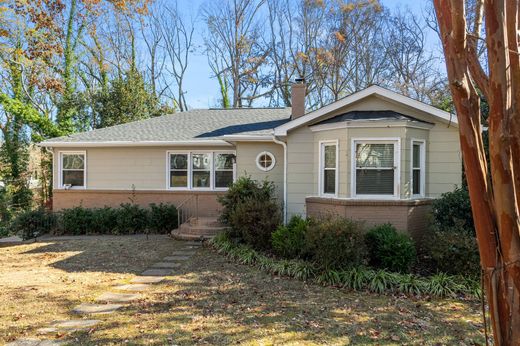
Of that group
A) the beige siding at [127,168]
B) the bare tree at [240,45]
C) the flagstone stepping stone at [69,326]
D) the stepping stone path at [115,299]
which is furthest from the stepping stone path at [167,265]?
the bare tree at [240,45]

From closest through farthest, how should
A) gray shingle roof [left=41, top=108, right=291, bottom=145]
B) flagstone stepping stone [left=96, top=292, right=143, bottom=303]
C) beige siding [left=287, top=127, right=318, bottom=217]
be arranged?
flagstone stepping stone [left=96, top=292, right=143, bottom=303] → beige siding [left=287, top=127, right=318, bottom=217] → gray shingle roof [left=41, top=108, right=291, bottom=145]

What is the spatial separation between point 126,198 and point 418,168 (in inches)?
390

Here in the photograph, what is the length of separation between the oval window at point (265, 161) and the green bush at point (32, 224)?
23.9 ft

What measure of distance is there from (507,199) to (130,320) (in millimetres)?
4752

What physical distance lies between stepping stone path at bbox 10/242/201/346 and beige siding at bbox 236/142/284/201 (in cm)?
308

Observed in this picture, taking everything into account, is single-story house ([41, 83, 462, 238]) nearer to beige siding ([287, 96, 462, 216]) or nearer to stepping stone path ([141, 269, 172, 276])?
beige siding ([287, 96, 462, 216])

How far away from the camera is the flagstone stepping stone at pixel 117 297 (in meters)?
6.05

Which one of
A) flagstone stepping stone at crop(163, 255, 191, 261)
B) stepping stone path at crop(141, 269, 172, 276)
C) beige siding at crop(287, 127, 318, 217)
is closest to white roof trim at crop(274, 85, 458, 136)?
beige siding at crop(287, 127, 318, 217)

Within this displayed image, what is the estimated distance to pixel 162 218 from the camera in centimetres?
1271

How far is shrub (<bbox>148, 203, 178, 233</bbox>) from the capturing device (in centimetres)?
1267

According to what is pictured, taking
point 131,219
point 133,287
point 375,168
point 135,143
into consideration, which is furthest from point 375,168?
point 135,143

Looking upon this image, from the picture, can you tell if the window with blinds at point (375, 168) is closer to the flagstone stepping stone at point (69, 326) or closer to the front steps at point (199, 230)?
the front steps at point (199, 230)

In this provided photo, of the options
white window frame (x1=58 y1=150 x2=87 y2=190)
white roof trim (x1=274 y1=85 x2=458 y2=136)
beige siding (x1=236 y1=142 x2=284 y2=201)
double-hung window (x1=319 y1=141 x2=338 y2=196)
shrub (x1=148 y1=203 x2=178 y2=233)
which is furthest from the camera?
white window frame (x1=58 y1=150 x2=87 y2=190)

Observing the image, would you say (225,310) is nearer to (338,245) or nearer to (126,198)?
(338,245)
